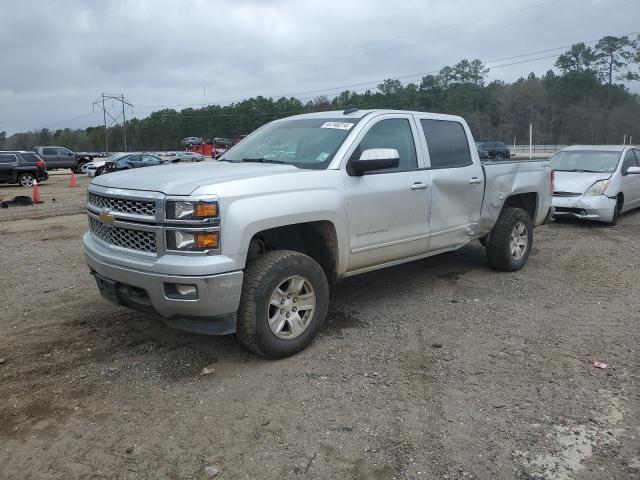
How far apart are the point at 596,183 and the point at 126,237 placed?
30.5 feet

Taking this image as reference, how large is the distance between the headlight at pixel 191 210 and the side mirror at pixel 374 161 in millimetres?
1396

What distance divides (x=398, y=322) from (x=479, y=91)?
73506mm

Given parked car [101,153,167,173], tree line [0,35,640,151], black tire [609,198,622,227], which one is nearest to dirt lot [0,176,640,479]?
black tire [609,198,622,227]

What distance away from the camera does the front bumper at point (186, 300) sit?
143 inches

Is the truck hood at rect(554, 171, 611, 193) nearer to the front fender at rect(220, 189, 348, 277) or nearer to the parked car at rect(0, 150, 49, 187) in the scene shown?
the front fender at rect(220, 189, 348, 277)

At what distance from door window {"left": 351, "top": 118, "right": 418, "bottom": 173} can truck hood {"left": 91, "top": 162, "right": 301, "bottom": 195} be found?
0.87 m

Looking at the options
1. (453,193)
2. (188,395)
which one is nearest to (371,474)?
(188,395)

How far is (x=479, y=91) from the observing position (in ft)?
238

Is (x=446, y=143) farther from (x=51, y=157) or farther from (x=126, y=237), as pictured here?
(x=51, y=157)

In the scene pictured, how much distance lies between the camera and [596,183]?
1043 cm

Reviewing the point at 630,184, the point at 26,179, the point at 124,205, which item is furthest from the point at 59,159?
the point at 124,205

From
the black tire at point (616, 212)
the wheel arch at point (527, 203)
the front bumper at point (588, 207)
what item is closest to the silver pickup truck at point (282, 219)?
the wheel arch at point (527, 203)

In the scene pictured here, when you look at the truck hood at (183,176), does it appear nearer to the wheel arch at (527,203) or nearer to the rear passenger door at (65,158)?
the wheel arch at (527,203)

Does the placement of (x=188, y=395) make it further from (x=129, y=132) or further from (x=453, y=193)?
(x=129, y=132)
